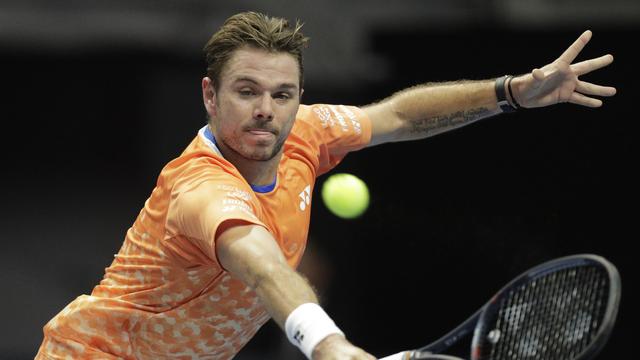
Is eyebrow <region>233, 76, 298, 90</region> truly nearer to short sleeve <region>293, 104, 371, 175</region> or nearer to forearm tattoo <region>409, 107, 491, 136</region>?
Result: short sleeve <region>293, 104, 371, 175</region>

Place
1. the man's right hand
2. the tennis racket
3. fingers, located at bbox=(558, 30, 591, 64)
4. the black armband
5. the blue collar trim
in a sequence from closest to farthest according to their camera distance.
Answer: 1. the man's right hand
2. the blue collar trim
3. the tennis racket
4. fingers, located at bbox=(558, 30, 591, 64)
5. the black armband

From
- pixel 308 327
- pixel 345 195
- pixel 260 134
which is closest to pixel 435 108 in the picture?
pixel 260 134

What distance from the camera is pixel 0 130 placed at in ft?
26.4

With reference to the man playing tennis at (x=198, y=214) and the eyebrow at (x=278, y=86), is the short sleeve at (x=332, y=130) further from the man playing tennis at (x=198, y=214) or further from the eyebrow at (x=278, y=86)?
the eyebrow at (x=278, y=86)

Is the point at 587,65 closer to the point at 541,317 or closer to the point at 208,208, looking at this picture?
the point at 541,317

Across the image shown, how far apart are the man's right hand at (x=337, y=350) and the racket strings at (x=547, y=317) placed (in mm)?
1434

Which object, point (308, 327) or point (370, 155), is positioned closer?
point (308, 327)

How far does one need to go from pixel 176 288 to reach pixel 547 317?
1.43 meters

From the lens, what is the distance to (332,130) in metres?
4.45

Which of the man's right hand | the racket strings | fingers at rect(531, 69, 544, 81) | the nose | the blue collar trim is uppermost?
fingers at rect(531, 69, 544, 81)

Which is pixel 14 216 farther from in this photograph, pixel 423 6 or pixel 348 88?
pixel 423 6

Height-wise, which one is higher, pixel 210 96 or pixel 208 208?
→ pixel 210 96

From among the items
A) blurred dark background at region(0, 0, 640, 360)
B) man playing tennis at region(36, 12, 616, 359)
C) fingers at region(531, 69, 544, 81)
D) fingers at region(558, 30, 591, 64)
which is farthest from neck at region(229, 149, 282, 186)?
blurred dark background at region(0, 0, 640, 360)

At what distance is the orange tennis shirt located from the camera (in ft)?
12.0
